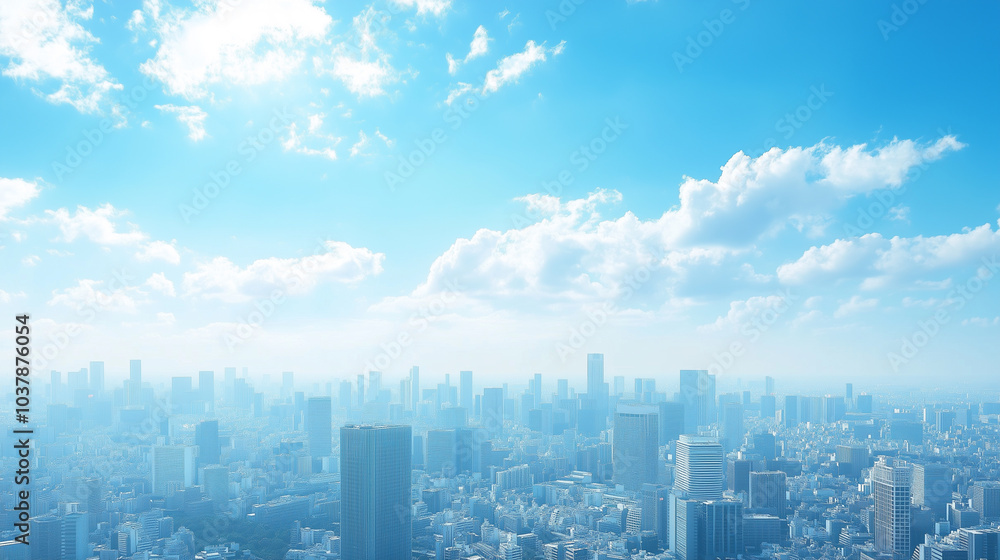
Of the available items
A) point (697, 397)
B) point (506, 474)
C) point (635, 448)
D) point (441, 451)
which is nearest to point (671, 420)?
point (697, 397)

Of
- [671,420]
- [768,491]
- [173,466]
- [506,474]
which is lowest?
[506,474]

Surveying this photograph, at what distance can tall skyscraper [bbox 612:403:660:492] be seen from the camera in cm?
1975

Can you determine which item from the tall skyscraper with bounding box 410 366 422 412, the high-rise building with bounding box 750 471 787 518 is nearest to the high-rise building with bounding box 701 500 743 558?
the high-rise building with bounding box 750 471 787 518

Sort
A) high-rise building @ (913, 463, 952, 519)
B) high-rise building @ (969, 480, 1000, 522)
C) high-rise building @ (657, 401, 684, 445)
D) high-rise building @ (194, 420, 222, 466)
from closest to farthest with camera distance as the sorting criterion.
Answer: high-rise building @ (969, 480, 1000, 522)
high-rise building @ (913, 463, 952, 519)
high-rise building @ (194, 420, 222, 466)
high-rise building @ (657, 401, 684, 445)

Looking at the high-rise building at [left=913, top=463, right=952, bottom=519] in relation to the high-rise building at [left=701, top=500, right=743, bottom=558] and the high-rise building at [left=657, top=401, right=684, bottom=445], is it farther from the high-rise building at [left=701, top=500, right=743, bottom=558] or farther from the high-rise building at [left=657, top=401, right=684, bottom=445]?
the high-rise building at [left=657, top=401, right=684, bottom=445]

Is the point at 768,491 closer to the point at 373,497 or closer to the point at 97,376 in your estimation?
the point at 373,497

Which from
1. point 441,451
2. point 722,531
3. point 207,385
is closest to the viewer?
point 722,531

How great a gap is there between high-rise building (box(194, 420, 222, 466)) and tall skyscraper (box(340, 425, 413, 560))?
1140 centimetres

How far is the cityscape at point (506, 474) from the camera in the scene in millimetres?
Answer: 12164

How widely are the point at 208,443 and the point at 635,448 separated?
14.9m

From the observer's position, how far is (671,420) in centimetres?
2509

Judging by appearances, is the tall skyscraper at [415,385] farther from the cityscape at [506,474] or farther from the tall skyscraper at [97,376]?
the tall skyscraper at [97,376]

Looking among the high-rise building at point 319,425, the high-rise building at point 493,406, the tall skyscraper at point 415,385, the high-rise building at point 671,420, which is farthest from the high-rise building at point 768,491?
the tall skyscraper at point 415,385

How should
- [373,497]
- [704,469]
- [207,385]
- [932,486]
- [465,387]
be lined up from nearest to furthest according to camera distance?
1. [373,497]
2. [932,486]
3. [704,469]
4. [207,385]
5. [465,387]
